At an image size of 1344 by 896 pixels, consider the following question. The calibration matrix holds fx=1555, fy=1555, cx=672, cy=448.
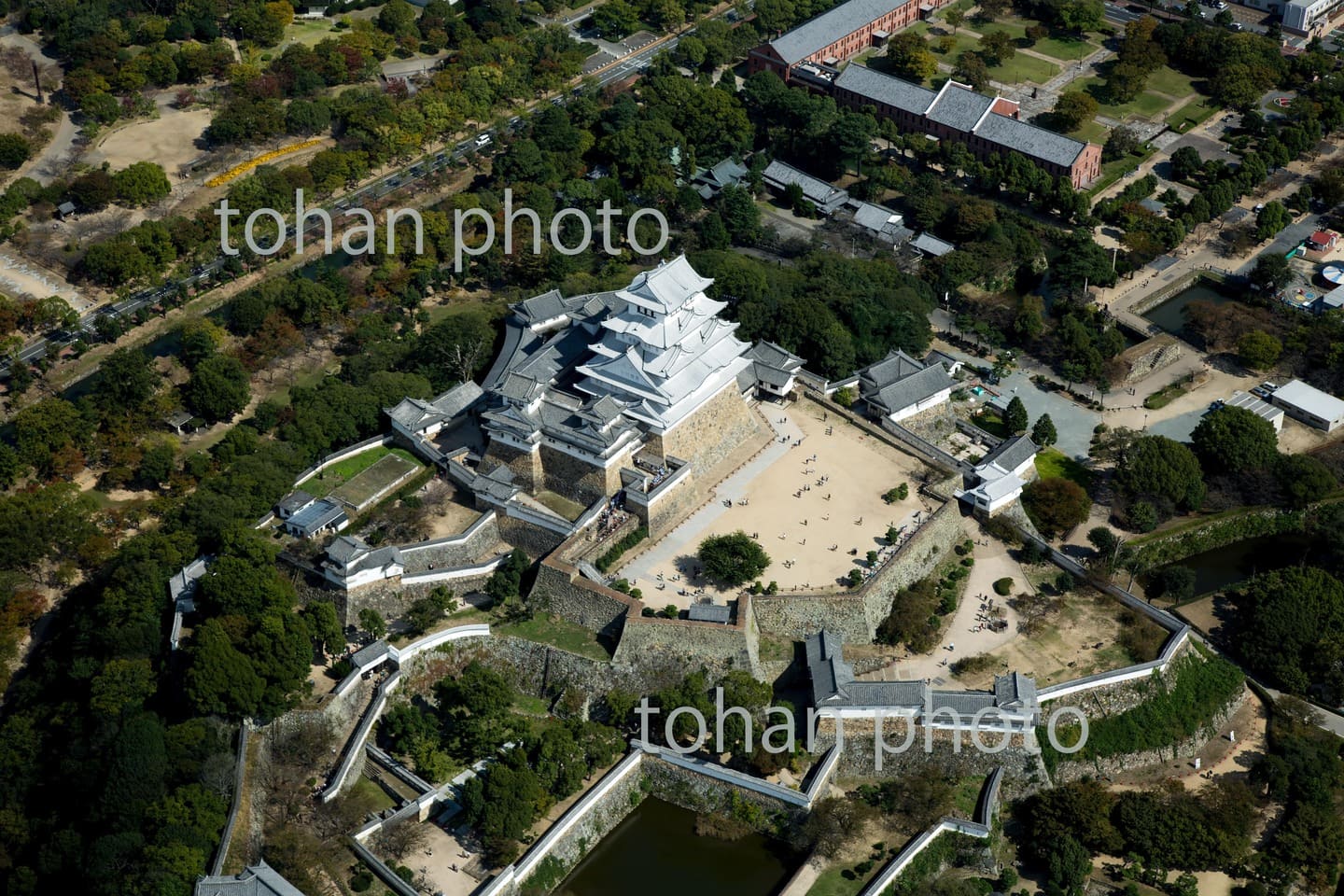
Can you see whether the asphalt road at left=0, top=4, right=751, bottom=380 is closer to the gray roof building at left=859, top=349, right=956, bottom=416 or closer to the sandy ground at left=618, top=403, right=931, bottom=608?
the sandy ground at left=618, top=403, right=931, bottom=608

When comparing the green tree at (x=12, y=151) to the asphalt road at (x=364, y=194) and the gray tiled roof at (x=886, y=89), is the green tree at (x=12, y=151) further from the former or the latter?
the gray tiled roof at (x=886, y=89)

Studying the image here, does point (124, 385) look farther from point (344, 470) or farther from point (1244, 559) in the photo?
point (1244, 559)

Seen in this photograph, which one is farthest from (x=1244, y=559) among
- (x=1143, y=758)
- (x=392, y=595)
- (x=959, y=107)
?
(x=959, y=107)

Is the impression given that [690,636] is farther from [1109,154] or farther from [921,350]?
[1109,154]

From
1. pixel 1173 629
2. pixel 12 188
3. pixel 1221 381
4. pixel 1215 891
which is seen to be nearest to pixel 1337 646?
pixel 1173 629

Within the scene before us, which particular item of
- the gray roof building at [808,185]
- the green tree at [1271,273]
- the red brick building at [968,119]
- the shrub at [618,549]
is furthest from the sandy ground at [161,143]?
the green tree at [1271,273]
